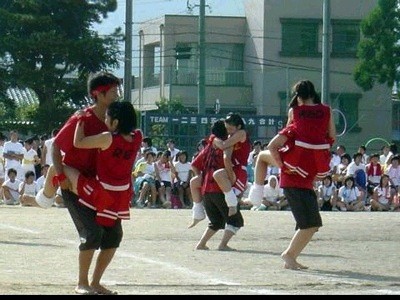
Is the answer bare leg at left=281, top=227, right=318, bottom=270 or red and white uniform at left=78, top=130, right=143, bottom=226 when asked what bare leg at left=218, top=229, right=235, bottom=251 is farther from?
red and white uniform at left=78, top=130, right=143, bottom=226

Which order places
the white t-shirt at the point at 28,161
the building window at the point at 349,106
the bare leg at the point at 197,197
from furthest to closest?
the building window at the point at 349,106, the white t-shirt at the point at 28,161, the bare leg at the point at 197,197

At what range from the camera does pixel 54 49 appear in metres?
47.8

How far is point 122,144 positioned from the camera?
1019 cm

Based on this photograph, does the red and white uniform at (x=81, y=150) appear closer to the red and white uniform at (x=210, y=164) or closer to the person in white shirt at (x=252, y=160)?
the red and white uniform at (x=210, y=164)

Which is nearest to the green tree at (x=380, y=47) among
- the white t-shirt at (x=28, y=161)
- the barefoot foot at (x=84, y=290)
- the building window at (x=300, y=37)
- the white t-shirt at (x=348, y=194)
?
the building window at (x=300, y=37)

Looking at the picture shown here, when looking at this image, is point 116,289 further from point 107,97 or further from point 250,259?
point 250,259

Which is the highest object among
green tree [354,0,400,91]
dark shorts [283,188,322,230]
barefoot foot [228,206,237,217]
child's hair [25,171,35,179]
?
green tree [354,0,400,91]

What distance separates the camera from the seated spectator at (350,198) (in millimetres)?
30281

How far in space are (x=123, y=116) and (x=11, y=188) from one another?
19613 millimetres

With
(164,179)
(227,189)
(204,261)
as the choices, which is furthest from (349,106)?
(204,261)

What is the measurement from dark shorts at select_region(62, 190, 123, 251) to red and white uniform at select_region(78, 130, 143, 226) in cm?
7

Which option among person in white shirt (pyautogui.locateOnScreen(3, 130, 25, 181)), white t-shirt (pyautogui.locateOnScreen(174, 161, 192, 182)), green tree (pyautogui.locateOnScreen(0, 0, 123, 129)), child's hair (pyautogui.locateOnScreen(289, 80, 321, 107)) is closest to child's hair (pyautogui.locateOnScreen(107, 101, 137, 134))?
child's hair (pyautogui.locateOnScreen(289, 80, 321, 107))

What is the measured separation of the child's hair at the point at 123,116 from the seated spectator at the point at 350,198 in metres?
20.5

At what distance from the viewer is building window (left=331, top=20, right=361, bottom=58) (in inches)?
2308
